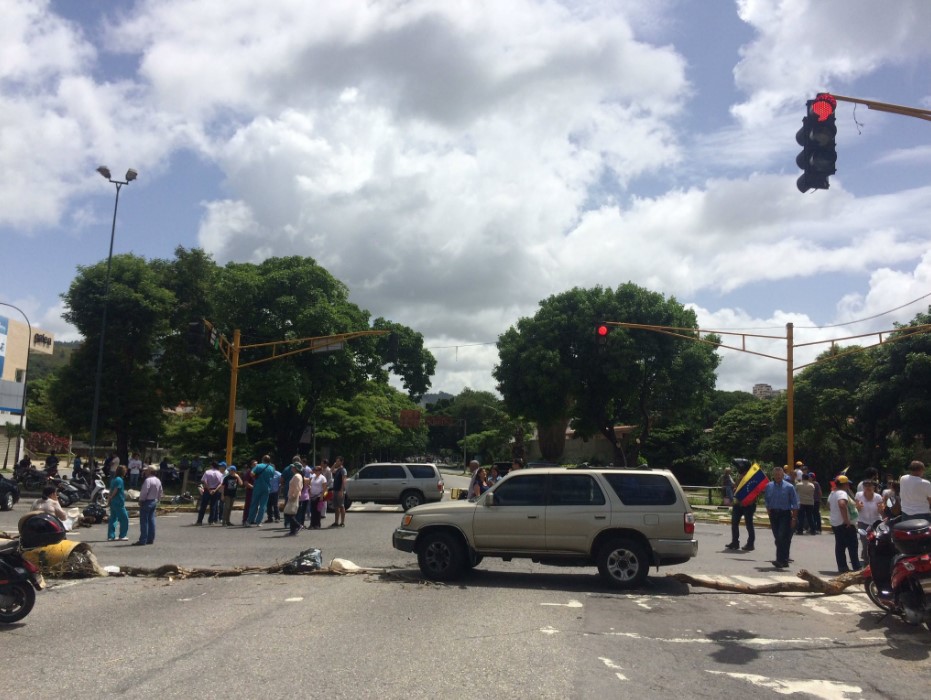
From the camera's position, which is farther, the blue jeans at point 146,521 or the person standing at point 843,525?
the blue jeans at point 146,521

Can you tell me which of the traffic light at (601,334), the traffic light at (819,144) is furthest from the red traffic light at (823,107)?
the traffic light at (601,334)

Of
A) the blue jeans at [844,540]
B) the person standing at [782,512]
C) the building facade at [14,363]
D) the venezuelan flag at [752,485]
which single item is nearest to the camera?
the blue jeans at [844,540]

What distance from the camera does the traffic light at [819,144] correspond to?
1006cm

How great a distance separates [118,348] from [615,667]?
3719 cm

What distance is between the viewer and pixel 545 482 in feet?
38.9

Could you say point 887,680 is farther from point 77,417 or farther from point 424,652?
point 77,417

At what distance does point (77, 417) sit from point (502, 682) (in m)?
37.5

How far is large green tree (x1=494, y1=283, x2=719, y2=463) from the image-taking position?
44.0 metres

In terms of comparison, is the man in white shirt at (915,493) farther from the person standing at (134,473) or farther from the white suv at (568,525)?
the person standing at (134,473)

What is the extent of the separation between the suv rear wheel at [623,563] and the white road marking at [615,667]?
4094 millimetres

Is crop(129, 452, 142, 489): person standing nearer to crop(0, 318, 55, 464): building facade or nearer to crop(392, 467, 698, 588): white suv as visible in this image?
crop(0, 318, 55, 464): building facade

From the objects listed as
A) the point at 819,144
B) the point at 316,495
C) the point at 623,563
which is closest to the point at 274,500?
the point at 316,495

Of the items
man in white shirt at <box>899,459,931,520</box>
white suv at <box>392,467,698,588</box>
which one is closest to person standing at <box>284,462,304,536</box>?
white suv at <box>392,467,698,588</box>

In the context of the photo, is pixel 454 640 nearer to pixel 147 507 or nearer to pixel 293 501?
pixel 147 507
